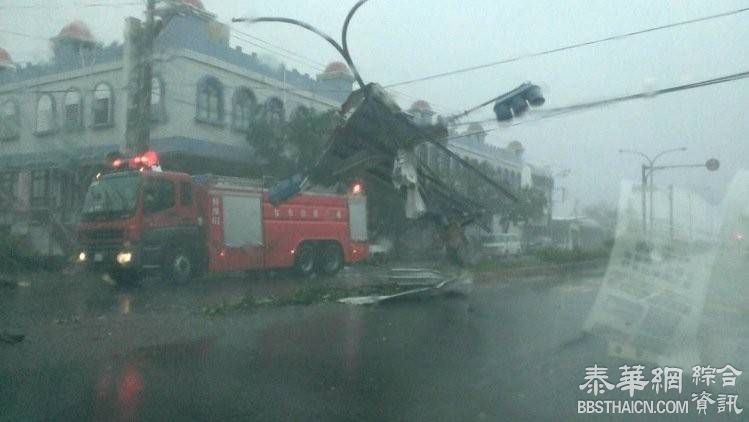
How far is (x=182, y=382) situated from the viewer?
673 cm

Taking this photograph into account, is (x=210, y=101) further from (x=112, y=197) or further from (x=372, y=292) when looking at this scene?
(x=372, y=292)

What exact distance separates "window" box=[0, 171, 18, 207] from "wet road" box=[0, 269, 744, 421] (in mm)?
10544

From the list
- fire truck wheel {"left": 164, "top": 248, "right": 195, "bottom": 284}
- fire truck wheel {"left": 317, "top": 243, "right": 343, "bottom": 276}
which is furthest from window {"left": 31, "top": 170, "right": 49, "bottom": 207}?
fire truck wheel {"left": 317, "top": 243, "right": 343, "bottom": 276}

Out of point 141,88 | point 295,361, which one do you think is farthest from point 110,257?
point 295,361

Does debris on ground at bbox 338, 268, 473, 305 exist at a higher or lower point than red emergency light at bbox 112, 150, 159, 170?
lower

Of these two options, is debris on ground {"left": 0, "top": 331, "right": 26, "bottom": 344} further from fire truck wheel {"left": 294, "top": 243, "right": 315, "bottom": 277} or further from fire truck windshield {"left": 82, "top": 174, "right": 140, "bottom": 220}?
fire truck wheel {"left": 294, "top": 243, "right": 315, "bottom": 277}

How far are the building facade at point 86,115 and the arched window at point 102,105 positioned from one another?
3 cm

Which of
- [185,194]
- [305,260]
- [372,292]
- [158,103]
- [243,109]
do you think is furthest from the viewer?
[243,109]

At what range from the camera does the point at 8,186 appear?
2294cm

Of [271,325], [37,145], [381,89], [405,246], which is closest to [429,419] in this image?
[271,325]

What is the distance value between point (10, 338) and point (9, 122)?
15912 millimetres

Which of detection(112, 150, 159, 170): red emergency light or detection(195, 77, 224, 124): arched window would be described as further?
detection(195, 77, 224, 124): arched window

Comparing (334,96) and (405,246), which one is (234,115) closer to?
(334,96)

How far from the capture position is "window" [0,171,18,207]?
73.6 ft
